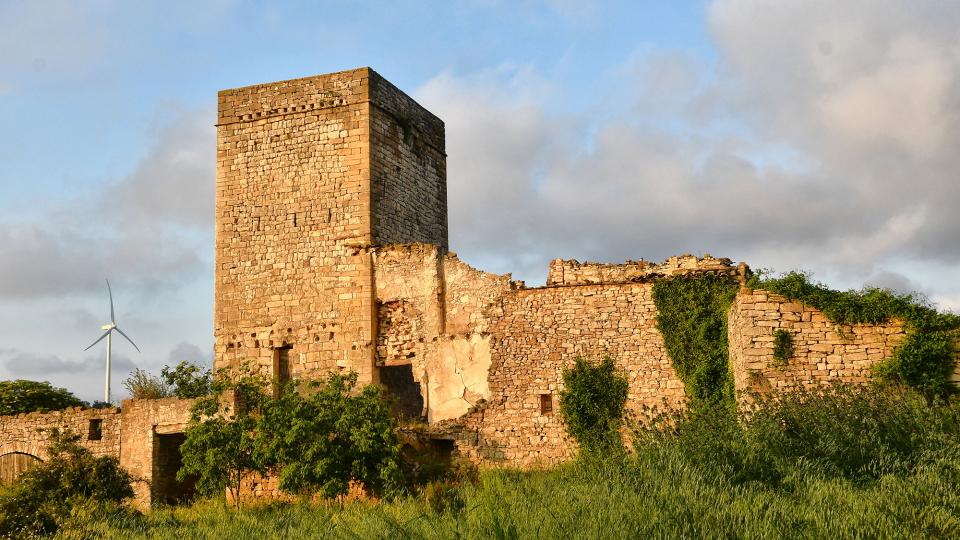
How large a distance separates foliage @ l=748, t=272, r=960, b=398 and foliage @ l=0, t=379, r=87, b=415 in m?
21.5

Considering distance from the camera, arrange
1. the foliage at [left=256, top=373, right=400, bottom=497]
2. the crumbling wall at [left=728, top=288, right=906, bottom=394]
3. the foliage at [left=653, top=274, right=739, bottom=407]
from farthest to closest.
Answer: the foliage at [left=653, top=274, right=739, bottom=407] < the foliage at [left=256, top=373, right=400, bottom=497] < the crumbling wall at [left=728, top=288, right=906, bottom=394]


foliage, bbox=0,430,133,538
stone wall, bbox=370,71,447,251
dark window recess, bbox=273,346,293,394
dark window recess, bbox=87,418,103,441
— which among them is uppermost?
stone wall, bbox=370,71,447,251

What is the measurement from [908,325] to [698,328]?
4469 mm

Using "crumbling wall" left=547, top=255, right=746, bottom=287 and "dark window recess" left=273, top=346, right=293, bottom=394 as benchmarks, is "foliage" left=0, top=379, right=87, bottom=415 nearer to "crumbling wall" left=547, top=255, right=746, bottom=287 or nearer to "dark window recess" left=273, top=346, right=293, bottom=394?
"dark window recess" left=273, top=346, right=293, bottom=394

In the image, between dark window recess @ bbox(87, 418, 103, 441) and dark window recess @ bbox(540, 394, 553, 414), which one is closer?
dark window recess @ bbox(540, 394, 553, 414)

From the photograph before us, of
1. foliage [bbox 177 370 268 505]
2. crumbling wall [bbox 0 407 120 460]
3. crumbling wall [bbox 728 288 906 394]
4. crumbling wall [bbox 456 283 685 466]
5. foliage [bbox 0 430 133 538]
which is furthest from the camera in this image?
A: crumbling wall [bbox 0 407 120 460]

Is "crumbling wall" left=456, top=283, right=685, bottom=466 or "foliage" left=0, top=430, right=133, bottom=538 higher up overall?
"crumbling wall" left=456, top=283, right=685, bottom=466

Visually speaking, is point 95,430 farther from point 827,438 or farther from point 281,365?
point 827,438

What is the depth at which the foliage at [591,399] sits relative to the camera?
20438 mm

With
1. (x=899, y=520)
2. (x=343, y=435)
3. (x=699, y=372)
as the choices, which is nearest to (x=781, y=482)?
(x=899, y=520)

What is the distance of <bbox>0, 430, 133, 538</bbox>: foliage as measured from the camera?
1884 cm

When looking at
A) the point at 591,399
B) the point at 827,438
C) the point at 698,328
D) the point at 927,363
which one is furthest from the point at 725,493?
the point at 591,399

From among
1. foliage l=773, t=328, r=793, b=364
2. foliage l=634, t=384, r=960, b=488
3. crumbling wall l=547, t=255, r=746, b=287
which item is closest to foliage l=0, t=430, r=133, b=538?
crumbling wall l=547, t=255, r=746, b=287

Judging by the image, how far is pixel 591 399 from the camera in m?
20.5
